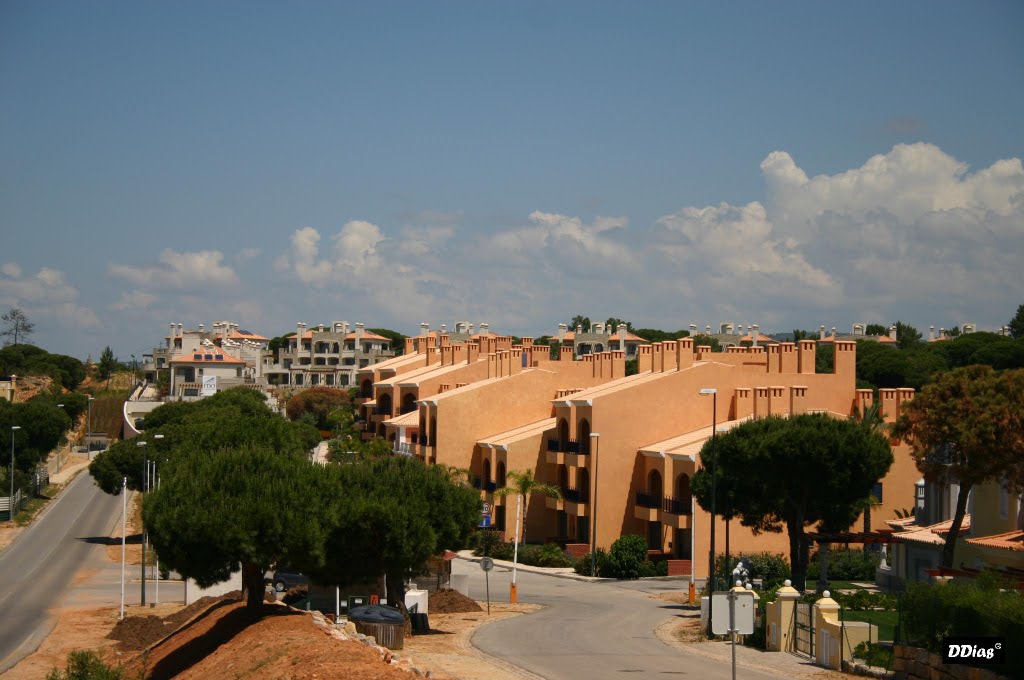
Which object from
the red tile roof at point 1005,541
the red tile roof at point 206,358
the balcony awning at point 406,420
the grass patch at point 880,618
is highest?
the red tile roof at point 206,358

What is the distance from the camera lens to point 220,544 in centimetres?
3747

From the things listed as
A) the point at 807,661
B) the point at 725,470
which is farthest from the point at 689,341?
the point at 807,661

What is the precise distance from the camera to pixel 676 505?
66.8m

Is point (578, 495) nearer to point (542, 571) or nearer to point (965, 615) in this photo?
point (542, 571)

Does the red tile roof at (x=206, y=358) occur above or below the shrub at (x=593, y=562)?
above

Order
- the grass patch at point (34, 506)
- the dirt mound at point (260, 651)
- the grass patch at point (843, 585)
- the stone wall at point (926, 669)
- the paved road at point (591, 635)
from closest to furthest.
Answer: the stone wall at point (926, 669) → the dirt mound at point (260, 651) → the paved road at point (591, 635) → the grass patch at point (843, 585) → the grass patch at point (34, 506)

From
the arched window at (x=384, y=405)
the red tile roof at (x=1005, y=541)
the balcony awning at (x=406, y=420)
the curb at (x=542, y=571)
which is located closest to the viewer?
the red tile roof at (x=1005, y=541)

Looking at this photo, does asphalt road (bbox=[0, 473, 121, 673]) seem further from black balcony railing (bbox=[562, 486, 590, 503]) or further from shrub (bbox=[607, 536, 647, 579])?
black balcony railing (bbox=[562, 486, 590, 503])

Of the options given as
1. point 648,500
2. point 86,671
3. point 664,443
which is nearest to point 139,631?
point 86,671

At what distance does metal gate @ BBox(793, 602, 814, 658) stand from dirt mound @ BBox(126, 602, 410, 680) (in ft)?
40.9

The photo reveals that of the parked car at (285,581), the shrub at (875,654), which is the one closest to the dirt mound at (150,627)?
the parked car at (285,581)

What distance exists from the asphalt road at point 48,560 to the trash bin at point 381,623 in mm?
13142

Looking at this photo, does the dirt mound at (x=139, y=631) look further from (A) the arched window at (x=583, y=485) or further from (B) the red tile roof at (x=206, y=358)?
(B) the red tile roof at (x=206, y=358)

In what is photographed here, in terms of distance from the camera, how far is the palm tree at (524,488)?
73.1 metres
